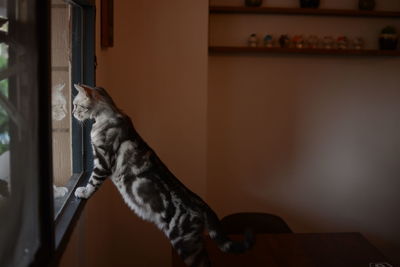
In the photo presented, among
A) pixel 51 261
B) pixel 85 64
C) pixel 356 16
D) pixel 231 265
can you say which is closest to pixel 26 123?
pixel 51 261

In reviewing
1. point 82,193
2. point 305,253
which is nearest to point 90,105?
point 82,193

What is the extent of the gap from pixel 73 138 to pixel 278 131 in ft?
5.98

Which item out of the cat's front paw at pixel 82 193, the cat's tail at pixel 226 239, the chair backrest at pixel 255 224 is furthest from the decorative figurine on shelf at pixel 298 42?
the cat's front paw at pixel 82 193

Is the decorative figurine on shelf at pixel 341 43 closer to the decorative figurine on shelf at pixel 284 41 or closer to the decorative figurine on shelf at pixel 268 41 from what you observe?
the decorative figurine on shelf at pixel 284 41

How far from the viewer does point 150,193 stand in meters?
1.29

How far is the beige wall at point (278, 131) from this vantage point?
2.93 meters

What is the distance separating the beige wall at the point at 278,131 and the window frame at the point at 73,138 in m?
0.94

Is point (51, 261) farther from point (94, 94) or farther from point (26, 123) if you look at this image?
point (94, 94)

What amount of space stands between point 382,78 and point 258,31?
3.11 ft

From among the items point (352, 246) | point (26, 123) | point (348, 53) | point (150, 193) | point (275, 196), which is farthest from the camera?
point (275, 196)

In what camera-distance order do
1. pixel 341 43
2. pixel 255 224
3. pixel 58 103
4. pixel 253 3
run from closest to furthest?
pixel 58 103 < pixel 255 224 < pixel 253 3 < pixel 341 43

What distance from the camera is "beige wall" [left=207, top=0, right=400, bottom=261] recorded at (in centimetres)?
327

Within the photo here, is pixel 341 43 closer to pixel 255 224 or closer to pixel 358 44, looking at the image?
pixel 358 44

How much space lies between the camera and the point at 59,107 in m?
1.62
